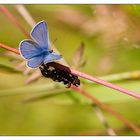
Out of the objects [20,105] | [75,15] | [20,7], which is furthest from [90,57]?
[20,7]

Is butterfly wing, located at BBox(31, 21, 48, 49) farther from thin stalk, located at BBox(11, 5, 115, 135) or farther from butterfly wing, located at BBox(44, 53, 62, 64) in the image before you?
thin stalk, located at BBox(11, 5, 115, 135)

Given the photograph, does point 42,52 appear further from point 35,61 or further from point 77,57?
point 77,57

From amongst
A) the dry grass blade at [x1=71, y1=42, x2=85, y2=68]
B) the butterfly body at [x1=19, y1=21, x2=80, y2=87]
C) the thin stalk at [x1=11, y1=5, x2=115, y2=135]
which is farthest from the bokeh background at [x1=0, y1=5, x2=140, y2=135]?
the butterfly body at [x1=19, y1=21, x2=80, y2=87]

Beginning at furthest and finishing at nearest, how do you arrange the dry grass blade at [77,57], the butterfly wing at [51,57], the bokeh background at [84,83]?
the bokeh background at [84,83] < the dry grass blade at [77,57] < the butterfly wing at [51,57]

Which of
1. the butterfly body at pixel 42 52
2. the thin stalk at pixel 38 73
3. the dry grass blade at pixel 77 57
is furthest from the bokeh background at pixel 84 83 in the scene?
the butterfly body at pixel 42 52

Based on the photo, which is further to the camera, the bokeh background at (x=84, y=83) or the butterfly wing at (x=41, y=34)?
the bokeh background at (x=84, y=83)

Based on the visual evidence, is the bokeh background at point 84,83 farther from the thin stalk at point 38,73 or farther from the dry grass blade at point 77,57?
the dry grass blade at point 77,57
